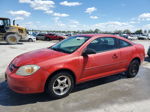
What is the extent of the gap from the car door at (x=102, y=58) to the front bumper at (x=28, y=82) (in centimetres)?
110

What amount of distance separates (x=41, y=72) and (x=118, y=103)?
1.81 metres

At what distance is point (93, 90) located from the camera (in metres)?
3.90

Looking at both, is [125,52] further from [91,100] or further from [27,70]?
[27,70]

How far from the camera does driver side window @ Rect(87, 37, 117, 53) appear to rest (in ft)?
12.9

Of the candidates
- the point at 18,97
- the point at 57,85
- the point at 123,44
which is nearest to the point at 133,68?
the point at 123,44

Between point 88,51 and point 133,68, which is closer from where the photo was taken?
point 88,51

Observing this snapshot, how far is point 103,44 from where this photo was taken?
165 inches

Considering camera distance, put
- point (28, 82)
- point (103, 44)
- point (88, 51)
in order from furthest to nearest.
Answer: point (103, 44) < point (88, 51) < point (28, 82)

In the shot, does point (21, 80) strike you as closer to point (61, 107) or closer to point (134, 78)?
point (61, 107)

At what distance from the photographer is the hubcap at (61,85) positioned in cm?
333

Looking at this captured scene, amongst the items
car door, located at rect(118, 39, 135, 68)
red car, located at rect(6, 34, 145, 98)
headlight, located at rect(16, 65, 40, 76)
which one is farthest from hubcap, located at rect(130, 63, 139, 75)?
headlight, located at rect(16, 65, 40, 76)

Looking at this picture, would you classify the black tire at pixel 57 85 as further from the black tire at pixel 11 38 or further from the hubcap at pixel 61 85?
the black tire at pixel 11 38

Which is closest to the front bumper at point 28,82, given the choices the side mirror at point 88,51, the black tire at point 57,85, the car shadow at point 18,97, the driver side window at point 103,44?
the black tire at point 57,85

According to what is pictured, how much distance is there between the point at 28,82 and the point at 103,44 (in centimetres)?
230
